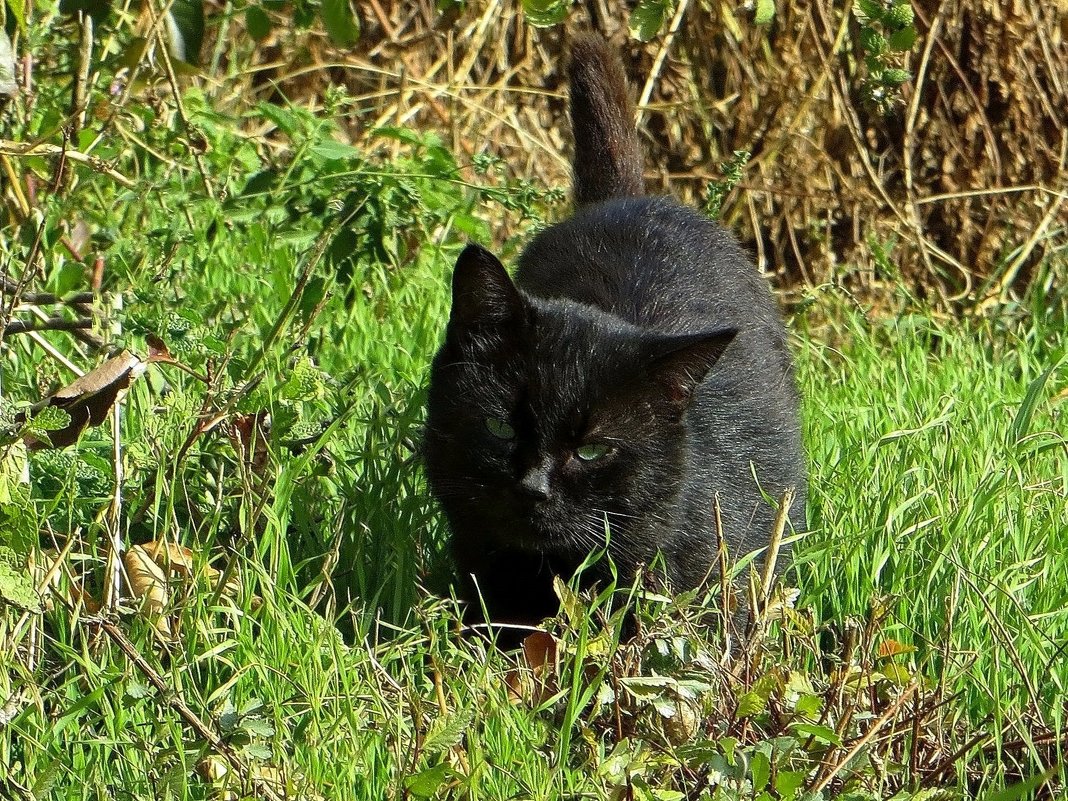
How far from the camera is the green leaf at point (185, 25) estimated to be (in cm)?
315

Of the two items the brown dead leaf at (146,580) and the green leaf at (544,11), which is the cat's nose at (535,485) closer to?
the brown dead leaf at (146,580)

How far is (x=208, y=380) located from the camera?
8.12 feet

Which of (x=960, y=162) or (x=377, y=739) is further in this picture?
(x=960, y=162)

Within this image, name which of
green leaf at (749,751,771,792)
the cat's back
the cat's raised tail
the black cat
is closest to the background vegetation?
green leaf at (749,751,771,792)

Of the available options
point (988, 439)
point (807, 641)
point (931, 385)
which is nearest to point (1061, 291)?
point (931, 385)

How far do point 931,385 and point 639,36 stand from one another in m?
1.98

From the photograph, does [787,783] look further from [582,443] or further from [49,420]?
[49,420]

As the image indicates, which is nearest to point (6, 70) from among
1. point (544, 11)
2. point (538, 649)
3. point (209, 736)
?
point (544, 11)

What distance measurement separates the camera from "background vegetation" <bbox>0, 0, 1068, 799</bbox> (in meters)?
2.05

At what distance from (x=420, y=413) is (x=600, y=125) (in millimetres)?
1040

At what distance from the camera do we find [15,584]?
77.7 inches

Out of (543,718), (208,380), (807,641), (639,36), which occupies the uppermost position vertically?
(639,36)

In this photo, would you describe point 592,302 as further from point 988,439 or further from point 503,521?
point 988,439

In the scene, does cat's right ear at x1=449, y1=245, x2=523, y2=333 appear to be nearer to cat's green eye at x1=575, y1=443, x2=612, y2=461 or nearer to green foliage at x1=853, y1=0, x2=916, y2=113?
cat's green eye at x1=575, y1=443, x2=612, y2=461
